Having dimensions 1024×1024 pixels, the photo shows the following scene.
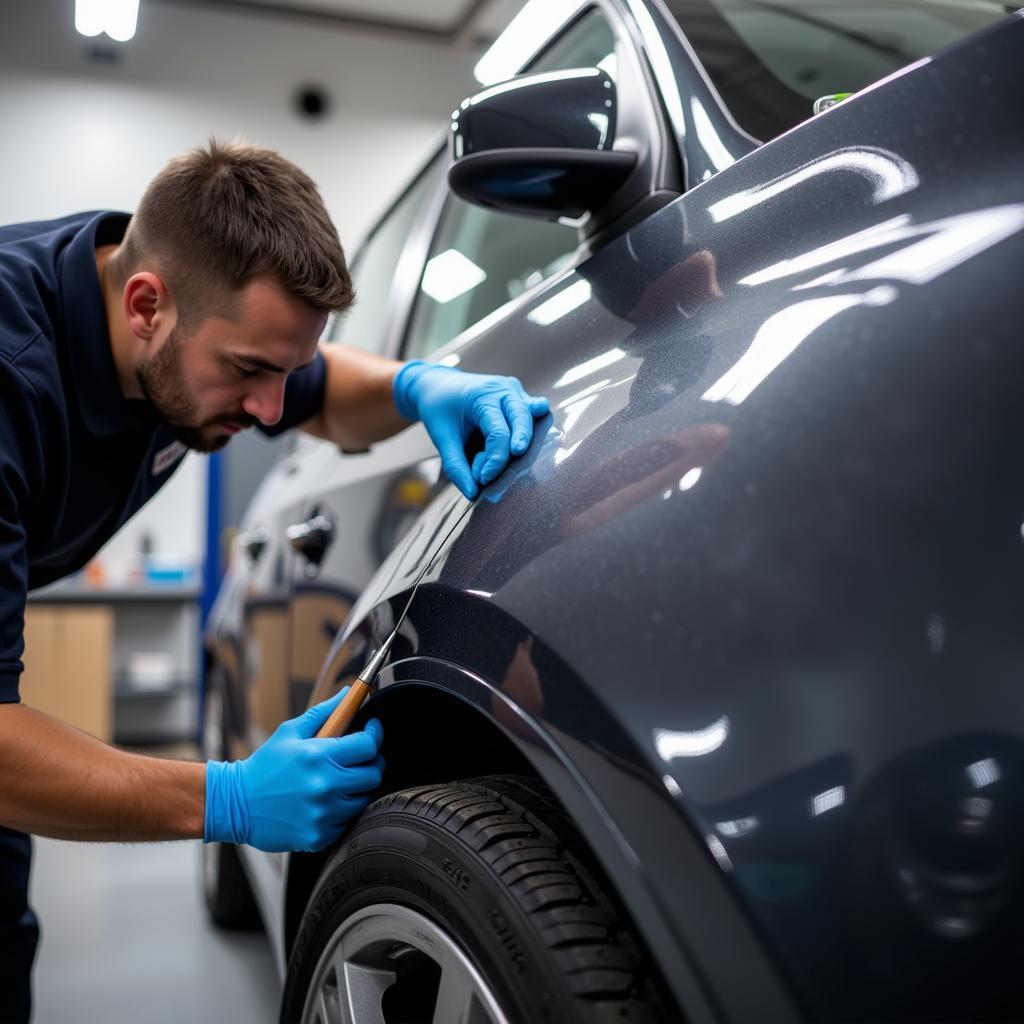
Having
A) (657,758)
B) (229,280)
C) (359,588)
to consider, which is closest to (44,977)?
(359,588)

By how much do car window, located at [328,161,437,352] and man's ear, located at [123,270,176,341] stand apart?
1.54 feet

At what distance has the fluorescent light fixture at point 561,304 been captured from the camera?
93 cm

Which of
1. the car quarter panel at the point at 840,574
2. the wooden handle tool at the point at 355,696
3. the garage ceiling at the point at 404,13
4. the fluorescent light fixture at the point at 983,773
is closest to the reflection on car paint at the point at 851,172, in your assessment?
the car quarter panel at the point at 840,574

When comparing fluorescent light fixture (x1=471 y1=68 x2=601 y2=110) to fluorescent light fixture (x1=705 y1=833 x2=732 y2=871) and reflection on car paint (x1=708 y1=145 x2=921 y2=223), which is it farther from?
fluorescent light fixture (x1=705 y1=833 x2=732 y2=871)

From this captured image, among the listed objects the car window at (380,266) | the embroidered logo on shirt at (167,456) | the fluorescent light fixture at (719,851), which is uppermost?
the car window at (380,266)

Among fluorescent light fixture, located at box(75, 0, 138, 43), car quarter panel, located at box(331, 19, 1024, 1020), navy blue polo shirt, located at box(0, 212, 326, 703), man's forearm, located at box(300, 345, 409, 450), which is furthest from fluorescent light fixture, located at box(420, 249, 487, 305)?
fluorescent light fixture, located at box(75, 0, 138, 43)

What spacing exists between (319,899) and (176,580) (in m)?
5.34

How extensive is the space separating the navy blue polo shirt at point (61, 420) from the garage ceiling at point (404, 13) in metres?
5.85

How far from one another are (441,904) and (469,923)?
0.04 m

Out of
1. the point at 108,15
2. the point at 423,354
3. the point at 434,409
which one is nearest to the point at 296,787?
the point at 434,409

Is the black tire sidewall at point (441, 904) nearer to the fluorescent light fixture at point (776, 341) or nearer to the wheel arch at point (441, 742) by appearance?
the wheel arch at point (441, 742)

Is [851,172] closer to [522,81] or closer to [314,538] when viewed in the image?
[522,81]

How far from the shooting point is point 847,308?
2.00 feet

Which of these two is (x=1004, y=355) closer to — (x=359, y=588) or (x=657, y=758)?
(x=657, y=758)
